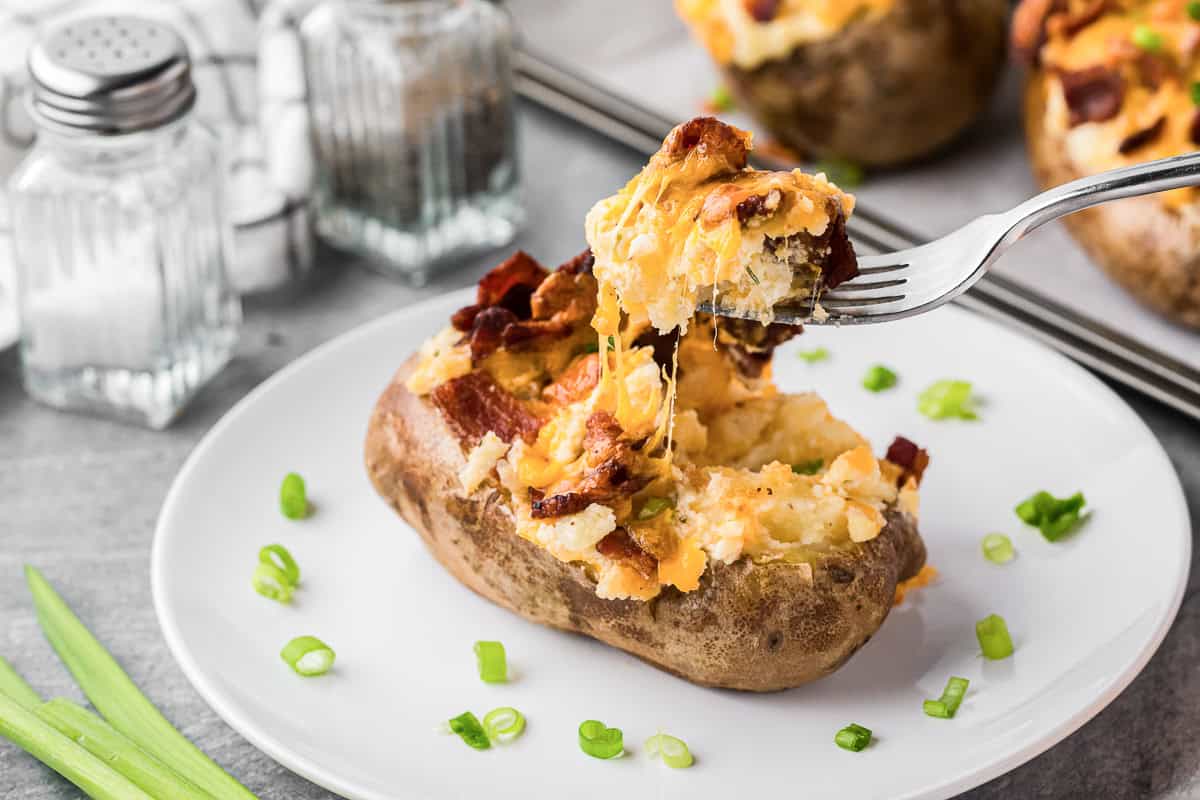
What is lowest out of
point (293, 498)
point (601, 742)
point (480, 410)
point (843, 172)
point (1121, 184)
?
point (843, 172)

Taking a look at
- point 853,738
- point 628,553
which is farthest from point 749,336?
point 853,738

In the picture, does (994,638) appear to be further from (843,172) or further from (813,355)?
(843,172)

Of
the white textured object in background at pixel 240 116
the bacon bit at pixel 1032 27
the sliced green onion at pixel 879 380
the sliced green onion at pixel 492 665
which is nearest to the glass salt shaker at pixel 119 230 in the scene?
the white textured object in background at pixel 240 116

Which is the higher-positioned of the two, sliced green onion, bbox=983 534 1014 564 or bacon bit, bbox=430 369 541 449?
bacon bit, bbox=430 369 541 449

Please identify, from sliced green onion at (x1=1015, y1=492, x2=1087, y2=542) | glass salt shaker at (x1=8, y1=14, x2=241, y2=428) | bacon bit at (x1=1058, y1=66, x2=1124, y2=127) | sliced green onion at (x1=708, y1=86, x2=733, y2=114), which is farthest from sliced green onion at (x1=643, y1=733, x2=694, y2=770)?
sliced green onion at (x1=708, y1=86, x2=733, y2=114)

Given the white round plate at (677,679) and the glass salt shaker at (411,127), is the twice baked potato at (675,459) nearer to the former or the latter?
the white round plate at (677,679)

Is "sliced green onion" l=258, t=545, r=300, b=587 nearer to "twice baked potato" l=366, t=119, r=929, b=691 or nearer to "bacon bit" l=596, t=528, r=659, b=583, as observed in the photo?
"twice baked potato" l=366, t=119, r=929, b=691

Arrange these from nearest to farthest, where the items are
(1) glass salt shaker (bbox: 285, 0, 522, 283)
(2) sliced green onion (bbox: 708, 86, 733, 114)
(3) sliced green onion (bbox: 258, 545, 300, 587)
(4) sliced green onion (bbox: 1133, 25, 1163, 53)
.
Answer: (3) sliced green onion (bbox: 258, 545, 300, 587), (4) sliced green onion (bbox: 1133, 25, 1163, 53), (1) glass salt shaker (bbox: 285, 0, 522, 283), (2) sliced green onion (bbox: 708, 86, 733, 114)
